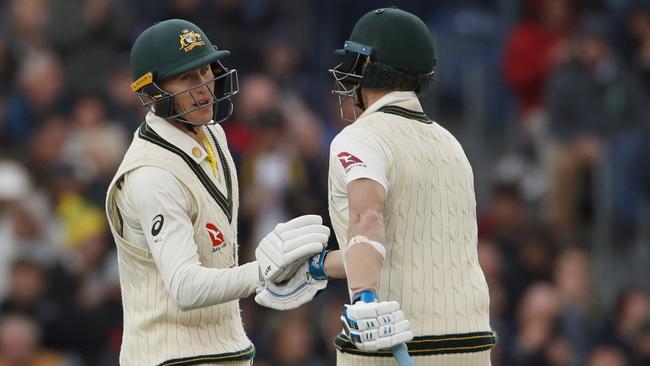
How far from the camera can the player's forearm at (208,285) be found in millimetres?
6535

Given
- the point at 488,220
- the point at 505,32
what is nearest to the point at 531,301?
the point at 488,220

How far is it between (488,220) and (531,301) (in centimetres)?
144

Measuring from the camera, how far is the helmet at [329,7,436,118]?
665 centimetres

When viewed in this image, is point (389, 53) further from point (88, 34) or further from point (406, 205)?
point (88, 34)

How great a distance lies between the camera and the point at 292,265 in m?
6.54

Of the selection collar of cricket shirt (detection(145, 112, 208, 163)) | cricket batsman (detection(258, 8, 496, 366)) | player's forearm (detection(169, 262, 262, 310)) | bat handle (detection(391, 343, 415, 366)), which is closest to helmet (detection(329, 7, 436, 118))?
cricket batsman (detection(258, 8, 496, 366))

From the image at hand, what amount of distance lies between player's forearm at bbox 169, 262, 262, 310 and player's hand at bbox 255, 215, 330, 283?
8 centimetres

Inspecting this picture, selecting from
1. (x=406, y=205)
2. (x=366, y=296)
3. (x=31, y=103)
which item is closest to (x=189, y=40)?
(x=406, y=205)

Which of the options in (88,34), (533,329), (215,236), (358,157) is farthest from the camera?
(88,34)

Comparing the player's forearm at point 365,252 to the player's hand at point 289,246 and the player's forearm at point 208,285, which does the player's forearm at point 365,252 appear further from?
the player's forearm at point 208,285

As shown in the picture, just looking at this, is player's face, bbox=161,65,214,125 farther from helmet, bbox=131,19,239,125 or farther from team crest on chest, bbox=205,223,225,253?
team crest on chest, bbox=205,223,225,253

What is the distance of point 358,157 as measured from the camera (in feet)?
21.0

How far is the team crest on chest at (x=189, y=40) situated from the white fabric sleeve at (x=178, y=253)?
0.60m

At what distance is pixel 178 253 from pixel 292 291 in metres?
0.51
